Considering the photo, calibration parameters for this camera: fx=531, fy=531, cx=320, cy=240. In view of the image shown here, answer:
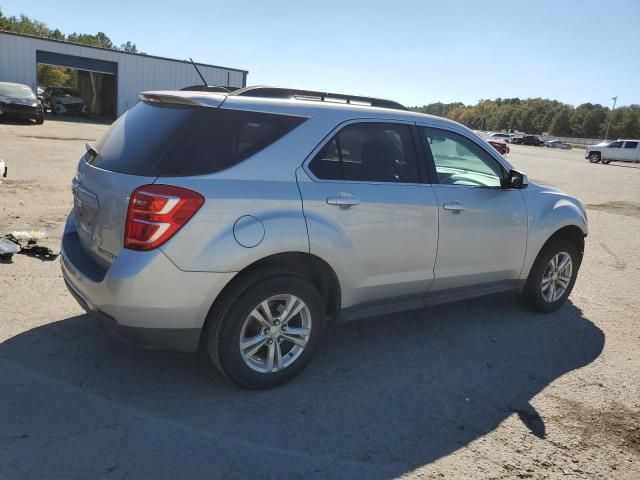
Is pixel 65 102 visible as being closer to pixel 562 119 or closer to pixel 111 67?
pixel 111 67

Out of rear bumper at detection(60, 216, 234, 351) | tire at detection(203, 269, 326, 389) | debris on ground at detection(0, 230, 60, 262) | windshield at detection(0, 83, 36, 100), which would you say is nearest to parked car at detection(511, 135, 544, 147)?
windshield at detection(0, 83, 36, 100)

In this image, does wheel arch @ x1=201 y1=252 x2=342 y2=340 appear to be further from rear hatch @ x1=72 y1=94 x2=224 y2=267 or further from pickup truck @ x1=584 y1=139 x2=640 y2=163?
pickup truck @ x1=584 y1=139 x2=640 y2=163

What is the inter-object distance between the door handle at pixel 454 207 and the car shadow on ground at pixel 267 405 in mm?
1129

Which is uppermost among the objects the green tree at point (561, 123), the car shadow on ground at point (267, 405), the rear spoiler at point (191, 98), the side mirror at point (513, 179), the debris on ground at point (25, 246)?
the green tree at point (561, 123)

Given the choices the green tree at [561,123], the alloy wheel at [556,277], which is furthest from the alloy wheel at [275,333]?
the green tree at [561,123]

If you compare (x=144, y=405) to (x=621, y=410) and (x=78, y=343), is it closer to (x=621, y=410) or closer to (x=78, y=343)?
(x=78, y=343)

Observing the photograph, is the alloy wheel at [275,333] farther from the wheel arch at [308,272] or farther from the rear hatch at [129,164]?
the rear hatch at [129,164]

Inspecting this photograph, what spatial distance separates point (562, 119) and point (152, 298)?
5230 inches

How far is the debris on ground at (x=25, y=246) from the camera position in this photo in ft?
17.7

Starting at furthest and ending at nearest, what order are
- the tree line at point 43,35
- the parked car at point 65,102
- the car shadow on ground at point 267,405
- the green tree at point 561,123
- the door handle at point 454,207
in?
the green tree at point 561,123 → the tree line at point 43,35 → the parked car at point 65,102 → the door handle at point 454,207 → the car shadow on ground at point 267,405

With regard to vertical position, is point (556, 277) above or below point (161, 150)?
below

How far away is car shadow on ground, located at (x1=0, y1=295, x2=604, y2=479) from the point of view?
2734 millimetres

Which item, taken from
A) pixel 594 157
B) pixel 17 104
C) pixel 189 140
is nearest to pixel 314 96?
pixel 189 140

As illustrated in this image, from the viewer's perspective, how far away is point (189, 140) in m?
3.09
